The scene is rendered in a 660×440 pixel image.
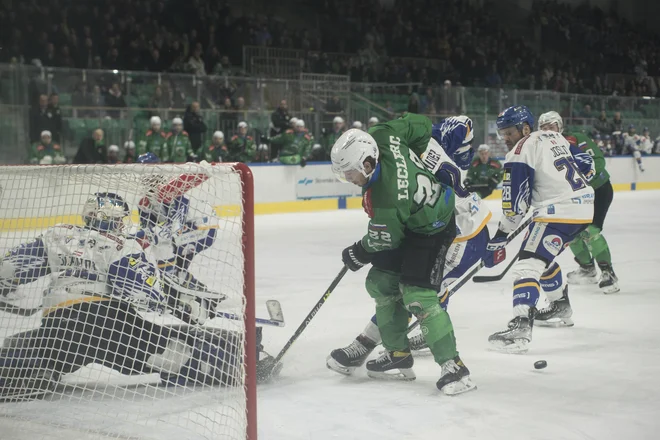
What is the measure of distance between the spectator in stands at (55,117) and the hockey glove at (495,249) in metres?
6.71

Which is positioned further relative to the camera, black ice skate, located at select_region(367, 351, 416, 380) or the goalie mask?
black ice skate, located at select_region(367, 351, 416, 380)

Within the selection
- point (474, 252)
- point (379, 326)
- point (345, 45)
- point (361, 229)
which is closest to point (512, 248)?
point (361, 229)

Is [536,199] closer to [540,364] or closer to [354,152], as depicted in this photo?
[540,364]

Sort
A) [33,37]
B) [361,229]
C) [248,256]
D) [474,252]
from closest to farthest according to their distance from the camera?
[248,256] → [474,252] → [361,229] → [33,37]

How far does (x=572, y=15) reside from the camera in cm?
2189

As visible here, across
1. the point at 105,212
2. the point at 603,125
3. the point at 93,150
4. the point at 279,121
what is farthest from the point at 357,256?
the point at 603,125

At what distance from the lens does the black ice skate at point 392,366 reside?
Answer: 11.4 feet

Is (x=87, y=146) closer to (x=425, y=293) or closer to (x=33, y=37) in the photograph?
(x=33, y=37)

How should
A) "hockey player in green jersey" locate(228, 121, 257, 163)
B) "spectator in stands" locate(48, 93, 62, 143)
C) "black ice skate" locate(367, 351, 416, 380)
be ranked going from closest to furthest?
1. "black ice skate" locate(367, 351, 416, 380)
2. "spectator in stands" locate(48, 93, 62, 143)
3. "hockey player in green jersey" locate(228, 121, 257, 163)

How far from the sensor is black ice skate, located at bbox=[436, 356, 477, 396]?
3.20 m

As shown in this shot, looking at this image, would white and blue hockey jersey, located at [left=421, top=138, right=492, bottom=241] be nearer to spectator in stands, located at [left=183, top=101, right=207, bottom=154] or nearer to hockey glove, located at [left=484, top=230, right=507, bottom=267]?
hockey glove, located at [left=484, top=230, right=507, bottom=267]

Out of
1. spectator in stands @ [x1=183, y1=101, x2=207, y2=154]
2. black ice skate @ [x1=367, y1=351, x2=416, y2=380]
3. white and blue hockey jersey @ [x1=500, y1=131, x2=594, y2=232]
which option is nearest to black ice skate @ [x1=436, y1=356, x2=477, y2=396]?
black ice skate @ [x1=367, y1=351, x2=416, y2=380]

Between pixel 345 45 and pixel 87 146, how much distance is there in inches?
335

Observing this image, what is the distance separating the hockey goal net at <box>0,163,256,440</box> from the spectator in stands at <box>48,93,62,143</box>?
258 inches
